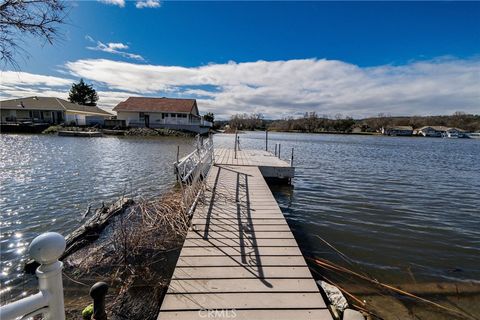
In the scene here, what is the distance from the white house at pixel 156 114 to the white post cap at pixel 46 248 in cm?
3854

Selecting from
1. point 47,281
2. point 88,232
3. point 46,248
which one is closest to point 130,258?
point 88,232

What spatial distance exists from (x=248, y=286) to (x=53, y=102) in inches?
2111

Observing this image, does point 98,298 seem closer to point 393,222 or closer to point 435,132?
point 393,222

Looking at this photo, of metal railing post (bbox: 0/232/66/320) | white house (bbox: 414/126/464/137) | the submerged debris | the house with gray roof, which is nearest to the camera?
metal railing post (bbox: 0/232/66/320)

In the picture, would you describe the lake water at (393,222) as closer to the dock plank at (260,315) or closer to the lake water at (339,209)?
the lake water at (339,209)

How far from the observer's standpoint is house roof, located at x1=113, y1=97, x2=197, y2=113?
4047 centimetres

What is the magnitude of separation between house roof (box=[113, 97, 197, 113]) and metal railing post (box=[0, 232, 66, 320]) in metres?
41.0

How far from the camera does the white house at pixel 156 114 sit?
39188mm

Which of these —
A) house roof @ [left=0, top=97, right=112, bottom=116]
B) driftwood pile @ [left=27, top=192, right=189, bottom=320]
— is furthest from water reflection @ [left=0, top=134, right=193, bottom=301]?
house roof @ [left=0, top=97, right=112, bottom=116]

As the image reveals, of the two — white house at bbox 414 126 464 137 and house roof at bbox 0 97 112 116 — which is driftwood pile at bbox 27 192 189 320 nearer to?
house roof at bbox 0 97 112 116

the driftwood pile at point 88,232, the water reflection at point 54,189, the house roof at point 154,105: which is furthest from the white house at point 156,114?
the driftwood pile at point 88,232

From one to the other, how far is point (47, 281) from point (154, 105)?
43005 mm

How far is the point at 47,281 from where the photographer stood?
58.4 inches

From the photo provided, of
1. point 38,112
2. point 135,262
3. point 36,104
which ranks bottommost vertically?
point 135,262
